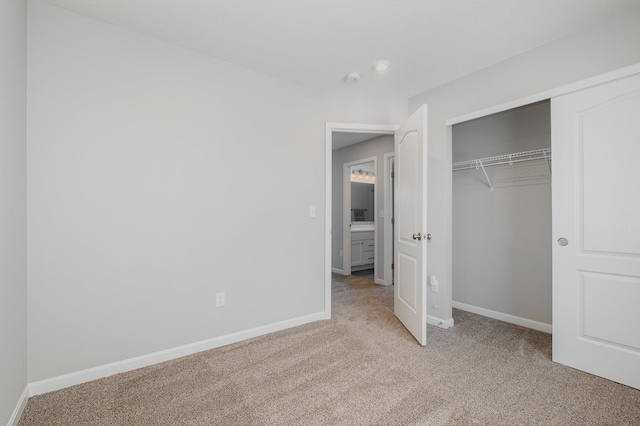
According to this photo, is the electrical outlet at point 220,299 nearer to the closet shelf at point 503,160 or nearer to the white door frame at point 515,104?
the white door frame at point 515,104

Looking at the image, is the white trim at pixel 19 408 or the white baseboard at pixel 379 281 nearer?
the white trim at pixel 19 408

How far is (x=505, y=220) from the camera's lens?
308 centimetres

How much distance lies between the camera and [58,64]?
1843mm

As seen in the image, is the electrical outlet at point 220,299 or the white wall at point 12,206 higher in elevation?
the white wall at point 12,206

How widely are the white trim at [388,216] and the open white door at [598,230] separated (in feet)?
8.15

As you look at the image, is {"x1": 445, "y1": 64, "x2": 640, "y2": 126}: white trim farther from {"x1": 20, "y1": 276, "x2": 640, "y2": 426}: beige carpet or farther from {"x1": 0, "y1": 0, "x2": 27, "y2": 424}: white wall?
{"x1": 0, "y1": 0, "x2": 27, "y2": 424}: white wall

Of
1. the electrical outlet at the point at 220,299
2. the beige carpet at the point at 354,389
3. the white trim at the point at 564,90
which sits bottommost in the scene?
the beige carpet at the point at 354,389

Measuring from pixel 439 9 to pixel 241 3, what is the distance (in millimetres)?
1227

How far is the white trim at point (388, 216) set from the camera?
4.59 meters

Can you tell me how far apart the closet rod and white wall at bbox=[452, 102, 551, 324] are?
0.05 metres

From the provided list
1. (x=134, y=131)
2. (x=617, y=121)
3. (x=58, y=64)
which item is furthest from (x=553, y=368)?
(x=58, y=64)

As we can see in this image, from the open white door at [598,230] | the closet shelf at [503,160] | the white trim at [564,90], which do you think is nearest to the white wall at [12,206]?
the white trim at [564,90]

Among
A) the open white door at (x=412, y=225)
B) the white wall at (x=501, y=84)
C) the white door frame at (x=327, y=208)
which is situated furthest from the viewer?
the white door frame at (x=327, y=208)

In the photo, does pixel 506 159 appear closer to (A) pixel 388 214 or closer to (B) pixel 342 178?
(A) pixel 388 214
